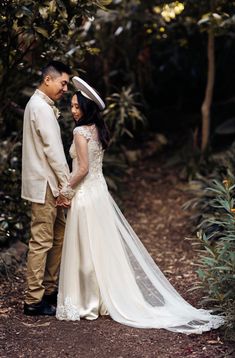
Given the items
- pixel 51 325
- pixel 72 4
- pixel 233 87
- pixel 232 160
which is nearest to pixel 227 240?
pixel 51 325

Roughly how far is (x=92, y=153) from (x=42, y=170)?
42cm

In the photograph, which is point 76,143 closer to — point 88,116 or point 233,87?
point 88,116

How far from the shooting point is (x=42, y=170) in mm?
4871

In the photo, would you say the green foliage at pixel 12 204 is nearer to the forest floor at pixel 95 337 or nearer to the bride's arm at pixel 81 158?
the forest floor at pixel 95 337

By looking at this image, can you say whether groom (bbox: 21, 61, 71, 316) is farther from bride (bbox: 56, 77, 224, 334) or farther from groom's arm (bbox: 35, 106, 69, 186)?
bride (bbox: 56, 77, 224, 334)

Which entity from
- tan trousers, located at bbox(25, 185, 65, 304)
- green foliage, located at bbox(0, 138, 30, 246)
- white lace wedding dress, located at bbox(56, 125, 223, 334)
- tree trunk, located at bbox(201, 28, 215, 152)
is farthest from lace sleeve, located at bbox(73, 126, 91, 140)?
tree trunk, located at bbox(201, 28, 215, 152)

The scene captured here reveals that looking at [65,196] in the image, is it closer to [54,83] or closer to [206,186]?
[54,83]

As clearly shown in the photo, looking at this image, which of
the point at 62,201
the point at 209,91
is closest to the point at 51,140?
the point at 62,201

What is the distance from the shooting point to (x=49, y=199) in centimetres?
493

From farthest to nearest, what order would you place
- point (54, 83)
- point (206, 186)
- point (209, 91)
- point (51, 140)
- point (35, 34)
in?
point (209, 91), point (206, 186), point (35, 34), point (54, 83), point (51, 140)

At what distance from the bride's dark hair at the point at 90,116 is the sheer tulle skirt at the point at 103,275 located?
15.0 inches

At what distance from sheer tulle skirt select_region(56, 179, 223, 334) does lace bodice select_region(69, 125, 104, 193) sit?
65 mm

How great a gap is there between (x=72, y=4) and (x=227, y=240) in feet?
8.12

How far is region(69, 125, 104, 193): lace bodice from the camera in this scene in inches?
196
